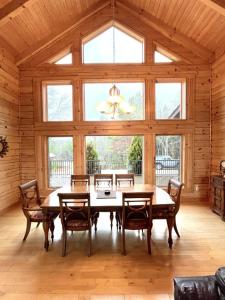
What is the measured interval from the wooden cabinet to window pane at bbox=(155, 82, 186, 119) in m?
2.00

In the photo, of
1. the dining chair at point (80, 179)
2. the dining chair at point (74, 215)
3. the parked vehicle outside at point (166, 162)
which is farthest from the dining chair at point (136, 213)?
the parked vehicle outside at point (166, 162)

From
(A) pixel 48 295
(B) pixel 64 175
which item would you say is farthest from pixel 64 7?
(A) pixel 48 295

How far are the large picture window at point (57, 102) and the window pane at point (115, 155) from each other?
3.06 ft

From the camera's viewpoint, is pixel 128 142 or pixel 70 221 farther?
pixel 128 142

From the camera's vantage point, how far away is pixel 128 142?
6145mm

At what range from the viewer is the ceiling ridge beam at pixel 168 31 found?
5.70m

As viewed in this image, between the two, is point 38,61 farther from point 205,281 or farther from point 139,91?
point 205,281

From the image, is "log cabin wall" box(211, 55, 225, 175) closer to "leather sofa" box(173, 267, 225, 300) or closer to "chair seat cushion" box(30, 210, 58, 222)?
"chair seat cushion" box(30, 210, 58, 222)

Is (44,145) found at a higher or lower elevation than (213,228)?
higher

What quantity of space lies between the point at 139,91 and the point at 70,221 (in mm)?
4123

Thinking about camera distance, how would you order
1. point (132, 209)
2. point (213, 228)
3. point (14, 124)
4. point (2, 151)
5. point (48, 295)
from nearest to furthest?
point (48, 295)
point (132, 209)
point (213, 228)
point (2, 151)
point (14, 124)

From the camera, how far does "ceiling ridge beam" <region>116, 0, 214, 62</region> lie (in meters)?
5.70

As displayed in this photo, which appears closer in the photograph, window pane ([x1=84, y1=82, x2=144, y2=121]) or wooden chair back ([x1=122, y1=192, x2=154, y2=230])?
wooden chair back ([x1=122, y1=192, x2=154, y2=230])

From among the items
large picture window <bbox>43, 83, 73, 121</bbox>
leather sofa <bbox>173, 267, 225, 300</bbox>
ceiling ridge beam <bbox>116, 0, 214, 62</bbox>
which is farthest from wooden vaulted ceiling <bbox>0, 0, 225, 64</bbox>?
leather sofa <bbox>173, 267, 225, 300</bbox>
